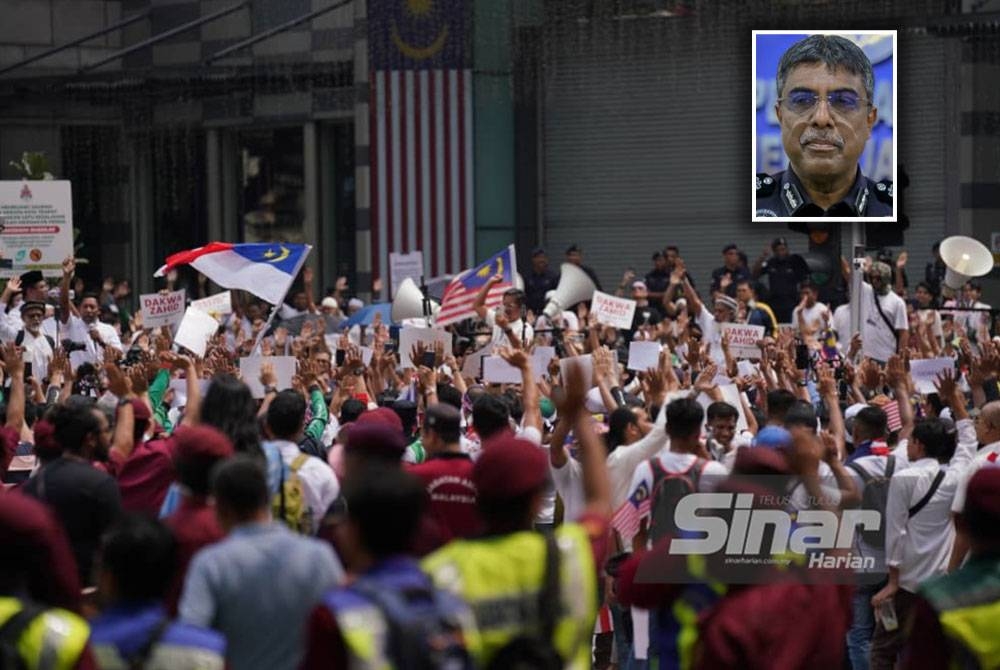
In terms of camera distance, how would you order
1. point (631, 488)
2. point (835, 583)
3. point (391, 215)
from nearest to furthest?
point (835, 583) → point (631, 488) → point (391, 215)

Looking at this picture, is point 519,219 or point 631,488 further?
point 519,219

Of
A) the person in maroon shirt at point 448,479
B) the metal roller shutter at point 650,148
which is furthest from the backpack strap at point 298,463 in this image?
the metal roller shutter at point 650,148

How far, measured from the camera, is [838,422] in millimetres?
9023

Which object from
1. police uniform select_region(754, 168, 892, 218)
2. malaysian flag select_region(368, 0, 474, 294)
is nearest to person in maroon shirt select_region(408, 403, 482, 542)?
police uniform select_region(754, 168, 892, 218)

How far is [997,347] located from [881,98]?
294 inches

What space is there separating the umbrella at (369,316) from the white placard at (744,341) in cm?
653

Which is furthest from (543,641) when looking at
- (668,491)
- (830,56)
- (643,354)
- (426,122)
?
(426,122)

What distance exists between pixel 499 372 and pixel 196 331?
298cm

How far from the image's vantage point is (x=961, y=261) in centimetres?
1933

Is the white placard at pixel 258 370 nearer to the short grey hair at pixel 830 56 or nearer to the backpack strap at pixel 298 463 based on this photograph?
the backpack strap at pixel 298 463

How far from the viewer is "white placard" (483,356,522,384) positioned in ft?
40.4

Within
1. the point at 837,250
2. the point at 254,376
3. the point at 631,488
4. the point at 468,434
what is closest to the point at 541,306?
the point at 837,250

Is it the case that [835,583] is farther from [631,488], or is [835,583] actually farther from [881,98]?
[881,98]

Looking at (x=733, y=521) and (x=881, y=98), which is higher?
(x=881, y=98)
